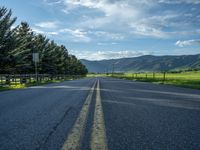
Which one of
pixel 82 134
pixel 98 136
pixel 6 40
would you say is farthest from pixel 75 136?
pixel 6 40

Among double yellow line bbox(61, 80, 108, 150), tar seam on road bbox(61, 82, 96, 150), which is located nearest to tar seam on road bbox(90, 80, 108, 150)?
double yellow line bbox(61, 80, 108, 150)

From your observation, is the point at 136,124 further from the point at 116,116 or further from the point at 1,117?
the point at 1,117

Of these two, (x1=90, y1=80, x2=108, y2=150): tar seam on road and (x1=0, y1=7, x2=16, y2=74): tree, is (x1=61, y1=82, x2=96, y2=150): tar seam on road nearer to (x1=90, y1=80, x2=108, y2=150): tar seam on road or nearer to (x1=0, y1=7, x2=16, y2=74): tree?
(x1=90, y1=80, x2=108, y2=150): tar seam on road

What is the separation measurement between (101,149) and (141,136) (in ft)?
3.20

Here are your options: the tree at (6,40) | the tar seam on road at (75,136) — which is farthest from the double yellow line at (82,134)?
the tree at (6,40)

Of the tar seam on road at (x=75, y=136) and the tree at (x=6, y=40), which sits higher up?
the tree at (x=6, y=40)

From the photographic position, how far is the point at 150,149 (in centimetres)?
361

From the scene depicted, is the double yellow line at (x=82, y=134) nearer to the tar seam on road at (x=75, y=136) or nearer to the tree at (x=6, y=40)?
the tar seam on road at (x=75, y=136)

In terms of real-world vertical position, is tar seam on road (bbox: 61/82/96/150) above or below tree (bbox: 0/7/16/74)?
below

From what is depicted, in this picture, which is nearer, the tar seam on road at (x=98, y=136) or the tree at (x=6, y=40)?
the tar seam on road at (x=98, y=136)

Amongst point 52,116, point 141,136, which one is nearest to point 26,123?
point 52,116

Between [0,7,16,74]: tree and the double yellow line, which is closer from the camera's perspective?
the double yellow line

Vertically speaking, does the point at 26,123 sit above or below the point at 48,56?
below

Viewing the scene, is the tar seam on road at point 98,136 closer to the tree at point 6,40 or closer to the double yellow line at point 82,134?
the double yellow line at point 82,134
